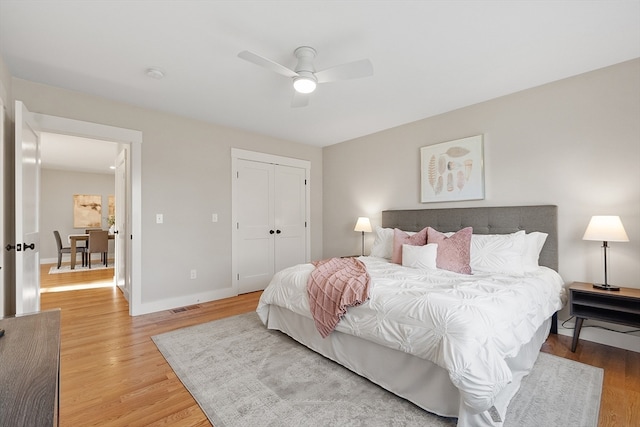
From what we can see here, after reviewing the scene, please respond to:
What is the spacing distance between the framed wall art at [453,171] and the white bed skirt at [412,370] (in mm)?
1697

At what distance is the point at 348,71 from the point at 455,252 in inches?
78.9

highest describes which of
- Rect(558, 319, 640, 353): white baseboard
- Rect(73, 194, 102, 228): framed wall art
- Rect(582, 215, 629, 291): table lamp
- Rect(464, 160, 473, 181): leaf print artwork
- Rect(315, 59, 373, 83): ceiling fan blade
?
Rect(315, 59, 373, 83): ceiling fan blade

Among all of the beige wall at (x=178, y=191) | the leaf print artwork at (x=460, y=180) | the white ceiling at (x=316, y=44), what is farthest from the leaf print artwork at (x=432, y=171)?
the beige wall at (x=178, y=191)

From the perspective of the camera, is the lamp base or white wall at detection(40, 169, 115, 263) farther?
white wall at detection(40, 169, 115, 263)

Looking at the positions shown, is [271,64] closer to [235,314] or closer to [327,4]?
[327,4]

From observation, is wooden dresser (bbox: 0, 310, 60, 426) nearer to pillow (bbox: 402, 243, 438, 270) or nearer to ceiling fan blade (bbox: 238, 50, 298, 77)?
ceiling fan blade (bbox: 238, 50, 298, 77)

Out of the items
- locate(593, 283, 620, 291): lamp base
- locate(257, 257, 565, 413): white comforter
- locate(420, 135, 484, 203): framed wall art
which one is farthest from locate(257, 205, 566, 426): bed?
locate(420, 135, 484, 203): framed wall art

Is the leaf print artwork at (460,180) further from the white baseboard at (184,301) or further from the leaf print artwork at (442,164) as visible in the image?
the white baseboard at (184,301)

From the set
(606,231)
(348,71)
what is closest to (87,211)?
(348,71)

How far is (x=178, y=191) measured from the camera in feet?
12.8

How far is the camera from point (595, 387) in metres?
2.04

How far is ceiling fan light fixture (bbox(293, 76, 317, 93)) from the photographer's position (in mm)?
2389

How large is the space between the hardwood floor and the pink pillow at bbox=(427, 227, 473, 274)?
1.00m

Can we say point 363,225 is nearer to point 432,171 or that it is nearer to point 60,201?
point 432,171
